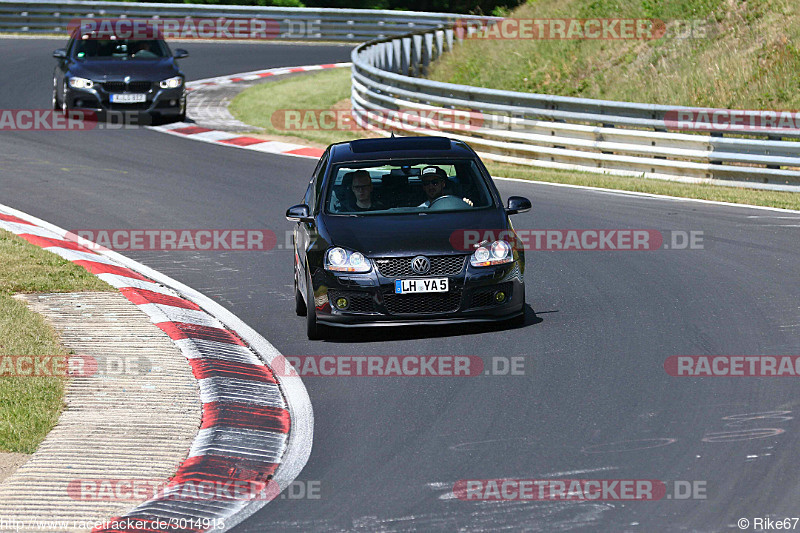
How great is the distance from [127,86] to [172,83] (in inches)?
35.5

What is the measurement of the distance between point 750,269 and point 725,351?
3.21 meters

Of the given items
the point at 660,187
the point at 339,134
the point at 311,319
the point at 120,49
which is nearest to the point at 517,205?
the point at 311,319

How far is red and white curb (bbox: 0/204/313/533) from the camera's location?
21.7 ft

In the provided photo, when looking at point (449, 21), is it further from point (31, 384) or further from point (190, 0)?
point (31, 384)

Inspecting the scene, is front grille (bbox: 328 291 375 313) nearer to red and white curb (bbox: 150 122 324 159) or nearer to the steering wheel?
the steering wheel

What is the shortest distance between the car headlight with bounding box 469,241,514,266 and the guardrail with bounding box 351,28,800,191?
8531 mm

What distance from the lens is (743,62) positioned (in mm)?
24203

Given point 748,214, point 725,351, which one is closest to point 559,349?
point 725,351

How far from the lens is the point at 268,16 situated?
4144cm

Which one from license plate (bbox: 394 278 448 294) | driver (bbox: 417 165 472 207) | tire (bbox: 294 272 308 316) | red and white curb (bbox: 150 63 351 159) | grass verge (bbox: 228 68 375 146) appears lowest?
grass verge (bbox: 228 68 375 146)

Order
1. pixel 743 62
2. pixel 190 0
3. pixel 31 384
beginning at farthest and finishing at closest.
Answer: pixel 190 0 < pixel 743 62 < pixel 31 384

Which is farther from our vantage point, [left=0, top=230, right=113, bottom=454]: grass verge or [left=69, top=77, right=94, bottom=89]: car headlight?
[left=69, top=77, right=94, bottom=89]: car headlight

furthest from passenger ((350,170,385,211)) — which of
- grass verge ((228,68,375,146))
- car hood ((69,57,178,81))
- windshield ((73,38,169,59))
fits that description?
A: windshield ((73,38,169,59))

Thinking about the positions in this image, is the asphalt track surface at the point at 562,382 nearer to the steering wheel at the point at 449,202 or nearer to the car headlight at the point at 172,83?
the steering wheel at the point at 449,202
